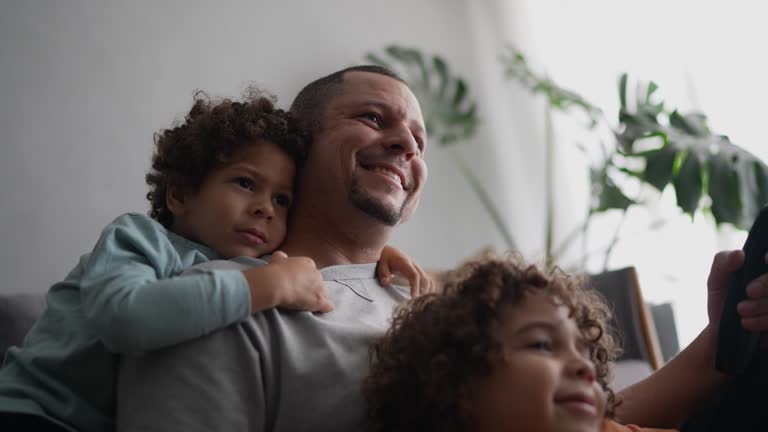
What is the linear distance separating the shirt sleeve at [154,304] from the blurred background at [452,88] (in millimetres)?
918

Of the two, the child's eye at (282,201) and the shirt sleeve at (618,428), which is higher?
the child's eye at (282,201)

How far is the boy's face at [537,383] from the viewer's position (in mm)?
795

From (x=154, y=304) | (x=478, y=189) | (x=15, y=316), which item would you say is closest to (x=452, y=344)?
(x=154, y=304)

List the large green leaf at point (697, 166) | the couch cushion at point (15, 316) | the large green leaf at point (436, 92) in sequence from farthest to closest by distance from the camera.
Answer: the large green leaf at point (436, 92) → the large green leaf at point (697, 166) → the couch cushion at point (15, 316)

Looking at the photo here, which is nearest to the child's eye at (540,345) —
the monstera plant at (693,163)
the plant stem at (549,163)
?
the monstera plant at (693,163)

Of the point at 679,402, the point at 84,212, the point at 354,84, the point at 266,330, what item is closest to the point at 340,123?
the point at 354,84

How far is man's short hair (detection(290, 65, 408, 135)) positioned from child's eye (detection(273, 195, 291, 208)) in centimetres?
19

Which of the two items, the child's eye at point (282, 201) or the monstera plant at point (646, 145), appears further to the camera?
the monstera plant at point (646, 145)

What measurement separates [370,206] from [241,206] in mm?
261

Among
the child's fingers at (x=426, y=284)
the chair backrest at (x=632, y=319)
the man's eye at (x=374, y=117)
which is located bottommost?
the chair backrest at (x=632, y=319)

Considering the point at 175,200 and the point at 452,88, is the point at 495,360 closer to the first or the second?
the point at 175,200

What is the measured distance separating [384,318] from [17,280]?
61.2 inches

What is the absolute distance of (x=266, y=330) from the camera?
3.17 feet

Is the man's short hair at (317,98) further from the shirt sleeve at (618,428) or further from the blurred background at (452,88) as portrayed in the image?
the shirt sleeve at (618,428)
